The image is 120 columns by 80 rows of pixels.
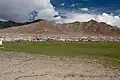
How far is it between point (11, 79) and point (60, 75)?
12.9 ft

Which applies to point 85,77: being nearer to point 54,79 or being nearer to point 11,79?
point 54,79

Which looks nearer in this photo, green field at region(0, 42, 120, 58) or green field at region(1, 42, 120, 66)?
green field at region(1, 42, 120, 66)

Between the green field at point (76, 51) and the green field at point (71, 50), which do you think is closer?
the green field at point (76, 51)

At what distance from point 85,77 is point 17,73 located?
17.9 ft

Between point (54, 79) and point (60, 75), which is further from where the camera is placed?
point (60, 75)

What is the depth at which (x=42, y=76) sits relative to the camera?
22.3m

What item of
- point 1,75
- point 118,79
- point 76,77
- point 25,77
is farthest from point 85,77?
point 1,75

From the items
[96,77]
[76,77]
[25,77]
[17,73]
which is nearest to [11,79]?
[25,77]

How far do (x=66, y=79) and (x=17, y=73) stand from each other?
15.5ft

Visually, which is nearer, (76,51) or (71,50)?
(76,51)

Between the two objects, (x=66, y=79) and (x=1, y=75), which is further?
(x=1, y=75)

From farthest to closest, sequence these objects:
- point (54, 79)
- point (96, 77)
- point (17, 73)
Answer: point (17, 73) → point (96, 77) → point (54, 79)

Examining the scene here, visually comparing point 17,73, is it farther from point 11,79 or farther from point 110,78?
point 110,78

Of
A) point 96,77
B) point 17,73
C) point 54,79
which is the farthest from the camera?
point 17,73
